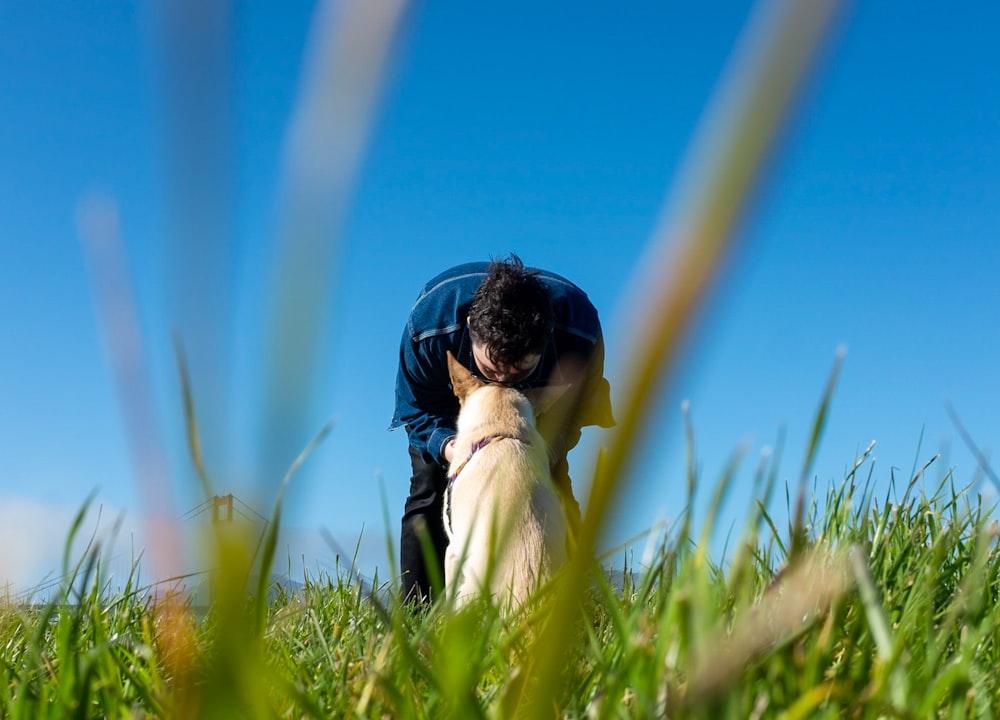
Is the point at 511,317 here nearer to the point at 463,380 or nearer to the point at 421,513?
the point at 463,380

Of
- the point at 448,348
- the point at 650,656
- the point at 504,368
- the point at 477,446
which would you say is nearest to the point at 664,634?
the point at 650,656

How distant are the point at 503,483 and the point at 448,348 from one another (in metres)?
2.08

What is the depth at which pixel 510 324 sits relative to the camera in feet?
15.3

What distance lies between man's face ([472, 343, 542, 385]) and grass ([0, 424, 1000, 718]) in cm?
256

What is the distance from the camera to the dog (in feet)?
12.1

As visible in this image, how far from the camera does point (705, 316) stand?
1.13ft

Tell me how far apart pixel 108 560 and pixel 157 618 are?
436 millimetres

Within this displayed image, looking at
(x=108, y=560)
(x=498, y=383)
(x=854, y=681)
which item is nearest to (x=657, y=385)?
(x=854, y=681)

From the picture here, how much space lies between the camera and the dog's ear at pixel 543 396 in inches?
189

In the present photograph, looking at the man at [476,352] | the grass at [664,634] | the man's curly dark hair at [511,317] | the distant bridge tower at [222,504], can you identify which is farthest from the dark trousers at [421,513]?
the distant bridge tower at [222,504]

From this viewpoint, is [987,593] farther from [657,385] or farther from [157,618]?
[657,385]

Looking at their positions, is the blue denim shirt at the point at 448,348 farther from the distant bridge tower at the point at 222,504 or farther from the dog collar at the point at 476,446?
the distant bridge tower at the point at 222,504

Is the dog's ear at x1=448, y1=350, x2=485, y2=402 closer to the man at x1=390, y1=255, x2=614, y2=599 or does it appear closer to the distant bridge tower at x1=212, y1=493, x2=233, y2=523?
the man at x1=390, y1=255, x2=614, y2=599

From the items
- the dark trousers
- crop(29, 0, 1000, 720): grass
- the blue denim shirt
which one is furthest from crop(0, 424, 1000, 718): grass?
the dark trousers
